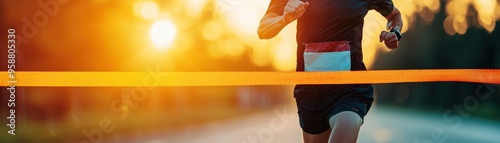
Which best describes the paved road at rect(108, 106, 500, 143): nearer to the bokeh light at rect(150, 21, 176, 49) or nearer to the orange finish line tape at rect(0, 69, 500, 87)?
the orange finish line tape at rect(0, 69, 500, 87)

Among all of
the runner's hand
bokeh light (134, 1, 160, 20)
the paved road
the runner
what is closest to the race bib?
the runner

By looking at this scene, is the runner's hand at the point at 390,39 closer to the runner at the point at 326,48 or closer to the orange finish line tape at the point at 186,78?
the runner at the point at 326,48

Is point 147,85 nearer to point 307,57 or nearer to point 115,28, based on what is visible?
point 115,28

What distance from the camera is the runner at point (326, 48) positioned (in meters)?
2.94

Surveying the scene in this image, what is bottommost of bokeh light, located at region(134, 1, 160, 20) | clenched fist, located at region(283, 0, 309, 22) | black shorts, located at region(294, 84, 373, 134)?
black shorts, located at region(294, 84, 373, 134)

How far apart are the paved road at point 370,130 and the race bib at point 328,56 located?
46cm

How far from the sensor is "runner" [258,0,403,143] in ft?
9.66

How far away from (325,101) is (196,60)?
0.55 m

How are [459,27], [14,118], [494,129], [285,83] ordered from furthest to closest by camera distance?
[494,129], [459,27], [285,83], [14,118]

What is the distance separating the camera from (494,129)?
4.29 metres

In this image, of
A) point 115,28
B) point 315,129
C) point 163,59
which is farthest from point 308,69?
point 115,28

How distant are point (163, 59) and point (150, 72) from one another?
72 mm

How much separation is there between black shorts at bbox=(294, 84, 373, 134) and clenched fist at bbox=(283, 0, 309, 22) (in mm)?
335

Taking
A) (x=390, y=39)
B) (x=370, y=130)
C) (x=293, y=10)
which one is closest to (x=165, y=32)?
(x=293, y=10)
